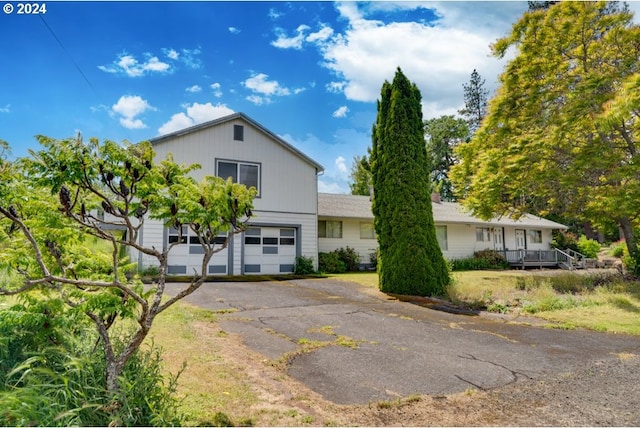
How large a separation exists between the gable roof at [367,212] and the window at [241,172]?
4722mm

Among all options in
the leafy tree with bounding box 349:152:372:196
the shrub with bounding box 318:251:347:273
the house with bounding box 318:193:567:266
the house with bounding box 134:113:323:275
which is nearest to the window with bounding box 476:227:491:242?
the house with bounding box 318:193:567:266

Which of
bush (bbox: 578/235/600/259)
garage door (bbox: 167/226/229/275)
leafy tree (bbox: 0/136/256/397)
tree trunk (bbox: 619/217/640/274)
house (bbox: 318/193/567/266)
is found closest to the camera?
leafy tree (bbox: 0/136/256/397)

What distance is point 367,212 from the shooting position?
2500 centimetres

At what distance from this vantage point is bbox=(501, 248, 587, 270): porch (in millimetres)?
27312

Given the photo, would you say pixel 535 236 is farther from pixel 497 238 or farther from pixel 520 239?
pixel 497 238

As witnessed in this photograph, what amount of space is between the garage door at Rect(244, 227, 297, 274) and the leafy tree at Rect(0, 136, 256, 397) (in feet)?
50.6

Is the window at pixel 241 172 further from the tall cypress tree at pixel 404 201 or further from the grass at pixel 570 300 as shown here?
the grass at pixel 570 300

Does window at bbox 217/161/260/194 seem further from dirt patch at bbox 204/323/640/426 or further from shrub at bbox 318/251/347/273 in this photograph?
dirt patch at bbox 204/323/640/426

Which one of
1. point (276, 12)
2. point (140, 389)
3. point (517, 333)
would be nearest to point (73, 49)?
point (276, 12)

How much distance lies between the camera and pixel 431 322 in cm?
858

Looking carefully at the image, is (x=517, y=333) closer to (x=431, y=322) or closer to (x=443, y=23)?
(x=431, y=322)

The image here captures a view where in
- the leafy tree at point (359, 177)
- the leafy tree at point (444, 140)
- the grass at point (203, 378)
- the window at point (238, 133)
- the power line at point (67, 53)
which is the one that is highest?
the leafy tree at point (444, 140)

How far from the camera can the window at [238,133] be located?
19.5 metres

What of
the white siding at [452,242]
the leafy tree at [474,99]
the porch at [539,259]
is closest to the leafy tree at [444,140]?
the leafy tree at [474,99]
